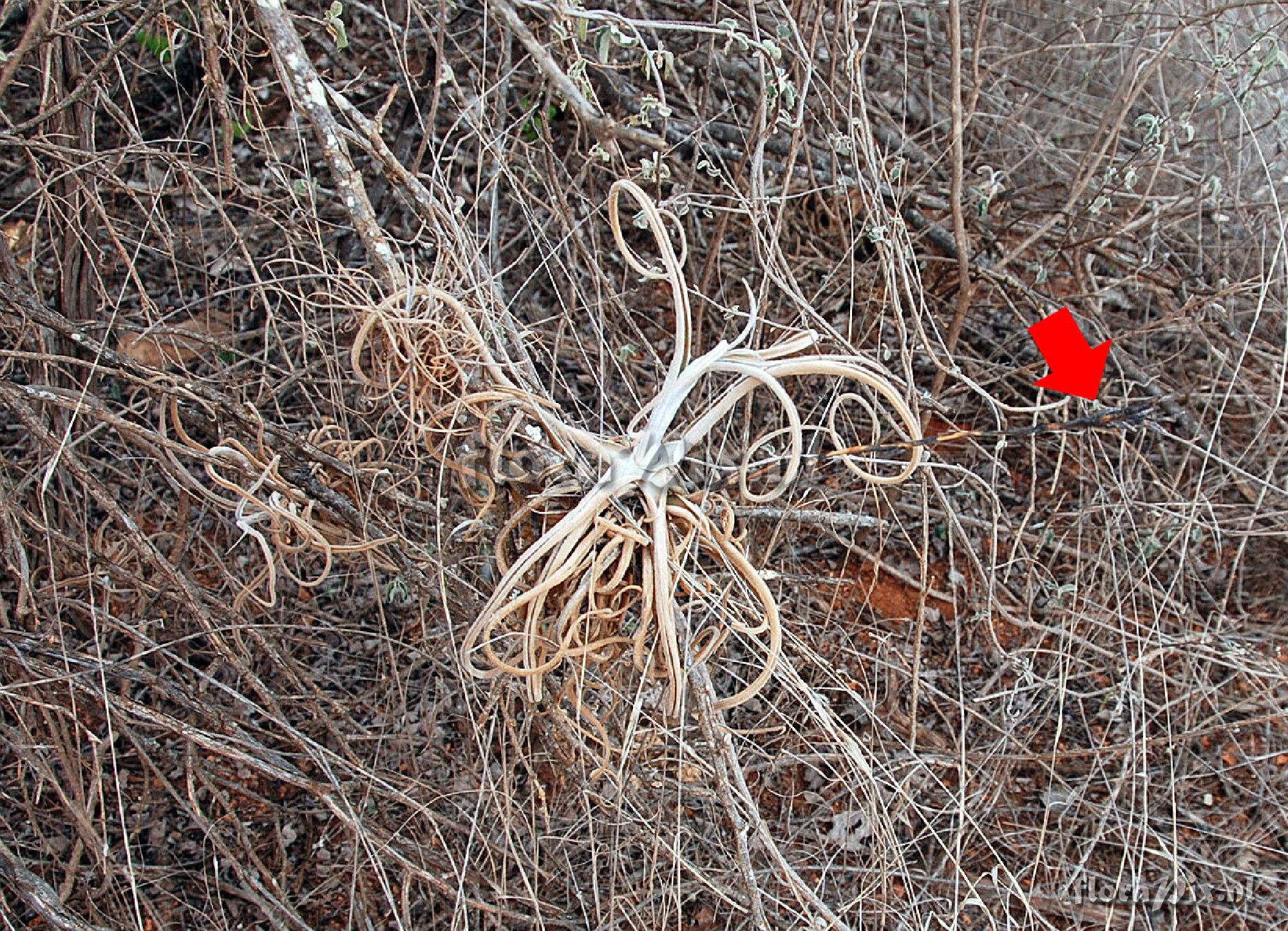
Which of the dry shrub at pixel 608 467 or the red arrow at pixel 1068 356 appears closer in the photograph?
the dry shrub at pixel 608 467

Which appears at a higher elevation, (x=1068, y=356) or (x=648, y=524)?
(x=648, y=524)

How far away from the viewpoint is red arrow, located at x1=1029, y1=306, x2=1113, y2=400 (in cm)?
188

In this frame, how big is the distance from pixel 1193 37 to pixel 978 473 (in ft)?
3.30

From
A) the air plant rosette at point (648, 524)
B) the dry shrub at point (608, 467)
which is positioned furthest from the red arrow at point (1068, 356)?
the air plant rosette at point (648, 524)

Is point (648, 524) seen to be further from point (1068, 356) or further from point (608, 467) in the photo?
point (1068, 356)

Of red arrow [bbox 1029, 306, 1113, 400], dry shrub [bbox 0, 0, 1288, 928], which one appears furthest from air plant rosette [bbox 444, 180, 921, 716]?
red arrow [bbox 1029, 306, 1113, 400]

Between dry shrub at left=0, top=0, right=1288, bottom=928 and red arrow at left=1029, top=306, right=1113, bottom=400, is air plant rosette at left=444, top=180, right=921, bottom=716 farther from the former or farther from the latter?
red arrow at left=1029, top=306, right=1113, bottom=400

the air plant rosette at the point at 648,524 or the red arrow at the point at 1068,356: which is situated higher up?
the air plant rosette at the point at 648,524

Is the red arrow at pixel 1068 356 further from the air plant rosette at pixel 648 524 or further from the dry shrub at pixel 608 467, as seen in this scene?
the air plant rosette at pixel 648 524

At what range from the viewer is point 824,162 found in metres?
2.14

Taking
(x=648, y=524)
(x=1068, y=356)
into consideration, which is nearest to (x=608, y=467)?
(x=648, y=524)

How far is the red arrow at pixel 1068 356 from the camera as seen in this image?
188 centimetres

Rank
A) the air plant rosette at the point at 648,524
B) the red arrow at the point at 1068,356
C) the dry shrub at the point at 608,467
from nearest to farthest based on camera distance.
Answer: the air plant rosette at the point at 648,524 < the dry shrub at the point at 608,467 < the red arrow at the point at 1068,356

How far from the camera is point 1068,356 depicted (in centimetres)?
192
